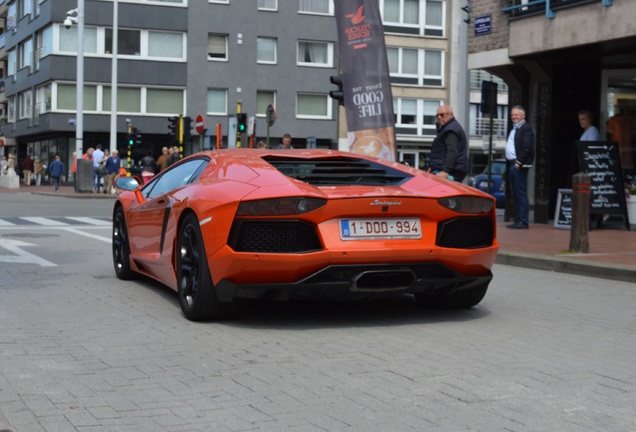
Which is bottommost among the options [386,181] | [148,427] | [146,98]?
[148,427]

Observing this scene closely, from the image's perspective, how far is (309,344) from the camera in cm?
599

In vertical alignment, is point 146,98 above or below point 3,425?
above

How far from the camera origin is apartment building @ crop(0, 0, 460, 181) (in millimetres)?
54125

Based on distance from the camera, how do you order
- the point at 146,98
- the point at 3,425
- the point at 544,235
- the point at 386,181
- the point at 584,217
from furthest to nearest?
the point at 146,98, the point at 544,235, the point at 584,217, the point at 386,181, the point at 3,425

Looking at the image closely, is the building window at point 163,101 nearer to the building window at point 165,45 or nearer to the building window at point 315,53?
the building window at point 165,45

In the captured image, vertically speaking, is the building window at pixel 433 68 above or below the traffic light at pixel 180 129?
above

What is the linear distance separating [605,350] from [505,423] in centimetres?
200

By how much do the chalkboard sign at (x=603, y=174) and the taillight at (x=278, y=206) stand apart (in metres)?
10.7

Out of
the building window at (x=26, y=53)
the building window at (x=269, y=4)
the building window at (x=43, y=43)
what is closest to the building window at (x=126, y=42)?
the building window at (x=43, y=43)

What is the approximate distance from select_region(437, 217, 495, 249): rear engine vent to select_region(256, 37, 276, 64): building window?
167 ft

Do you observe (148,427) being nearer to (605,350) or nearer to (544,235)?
(605,350)

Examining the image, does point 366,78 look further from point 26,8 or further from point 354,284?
point 26,8

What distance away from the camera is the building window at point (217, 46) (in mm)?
56125

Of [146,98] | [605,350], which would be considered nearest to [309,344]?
[605,350]
